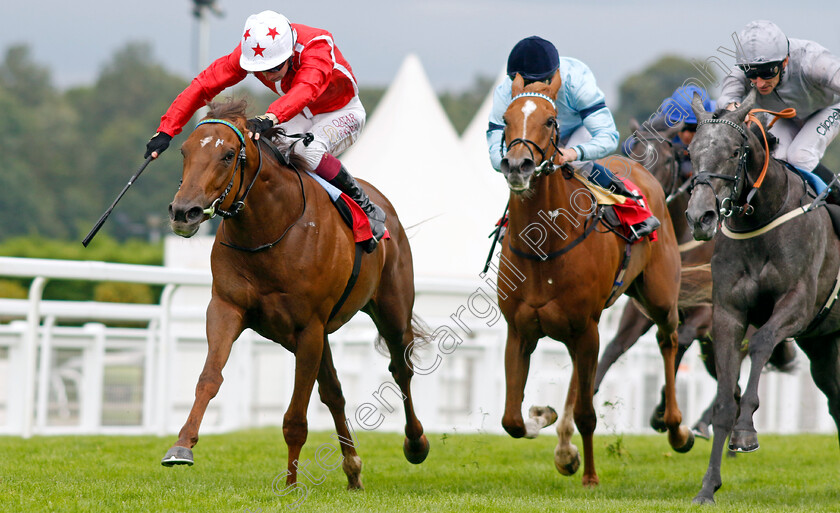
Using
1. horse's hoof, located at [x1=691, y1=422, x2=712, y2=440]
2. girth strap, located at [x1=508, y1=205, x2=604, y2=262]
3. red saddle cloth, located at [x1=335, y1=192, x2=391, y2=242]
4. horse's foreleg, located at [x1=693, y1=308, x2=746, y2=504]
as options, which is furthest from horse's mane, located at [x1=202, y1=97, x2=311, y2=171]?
horse's hoof, located at [x1=691, y1=422, x2=712, y2=440]

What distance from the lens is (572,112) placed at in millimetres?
6316

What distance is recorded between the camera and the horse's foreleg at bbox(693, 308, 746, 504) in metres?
5.34

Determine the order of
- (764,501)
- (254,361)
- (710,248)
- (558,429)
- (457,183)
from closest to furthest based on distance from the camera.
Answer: (764,501)
(558,429)
(710,248)
(254,361)
(457,183)

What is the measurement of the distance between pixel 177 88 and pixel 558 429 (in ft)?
248

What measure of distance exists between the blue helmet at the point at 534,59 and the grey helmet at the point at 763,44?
1143mm

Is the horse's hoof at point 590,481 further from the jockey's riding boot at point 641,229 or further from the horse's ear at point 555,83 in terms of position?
the horse's ear at point 555,83

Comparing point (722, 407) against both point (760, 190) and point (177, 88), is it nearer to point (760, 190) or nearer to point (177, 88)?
point (760, 190)

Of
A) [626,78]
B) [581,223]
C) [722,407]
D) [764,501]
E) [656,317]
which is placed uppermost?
[626,78]

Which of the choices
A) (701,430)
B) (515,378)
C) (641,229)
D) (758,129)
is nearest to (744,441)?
(515,378)

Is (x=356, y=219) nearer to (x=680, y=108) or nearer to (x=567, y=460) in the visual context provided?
(x=567, y=460)

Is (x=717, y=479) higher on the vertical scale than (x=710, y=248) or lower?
lower

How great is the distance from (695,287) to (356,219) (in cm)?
300

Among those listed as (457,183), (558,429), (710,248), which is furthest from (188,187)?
(457,183)

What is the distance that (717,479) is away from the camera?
210 inches
